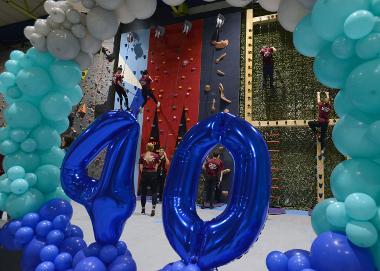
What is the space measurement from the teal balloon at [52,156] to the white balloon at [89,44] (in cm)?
88

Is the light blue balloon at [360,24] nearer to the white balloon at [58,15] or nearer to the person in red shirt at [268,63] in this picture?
the white balloon at [58,15]

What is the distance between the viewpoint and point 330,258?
133 centimetres

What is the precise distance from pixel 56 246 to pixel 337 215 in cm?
175

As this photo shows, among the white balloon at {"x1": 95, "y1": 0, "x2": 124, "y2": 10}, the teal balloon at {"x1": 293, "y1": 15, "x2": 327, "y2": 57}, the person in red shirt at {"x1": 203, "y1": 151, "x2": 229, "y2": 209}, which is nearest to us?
the teal balloon at {"x1": 293, "y1": 15, "x2": 327, "y2": 57}

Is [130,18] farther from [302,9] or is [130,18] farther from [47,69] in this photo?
[302,9]

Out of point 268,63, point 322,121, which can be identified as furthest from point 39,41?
point 268,63

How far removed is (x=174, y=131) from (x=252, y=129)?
626cm

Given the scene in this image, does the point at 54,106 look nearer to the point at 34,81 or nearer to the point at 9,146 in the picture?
the point at 34,81

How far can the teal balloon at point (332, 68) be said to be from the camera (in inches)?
59.5

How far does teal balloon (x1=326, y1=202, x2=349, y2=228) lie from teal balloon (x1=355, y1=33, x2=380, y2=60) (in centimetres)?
66

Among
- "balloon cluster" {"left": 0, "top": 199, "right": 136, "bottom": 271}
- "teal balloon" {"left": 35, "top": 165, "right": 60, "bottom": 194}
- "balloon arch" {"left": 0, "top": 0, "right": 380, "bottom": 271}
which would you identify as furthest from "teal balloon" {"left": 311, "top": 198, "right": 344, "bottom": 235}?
"teal balloon" {"left": 35, "top": 165, "right": 60, "bottom": 194}

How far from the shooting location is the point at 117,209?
1917mm

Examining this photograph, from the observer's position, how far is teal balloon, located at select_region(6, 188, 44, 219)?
2414 millimetres

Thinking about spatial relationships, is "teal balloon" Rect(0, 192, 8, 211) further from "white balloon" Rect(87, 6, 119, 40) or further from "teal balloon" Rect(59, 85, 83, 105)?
"white balloon" Rect(87, 6, 119, 40)
